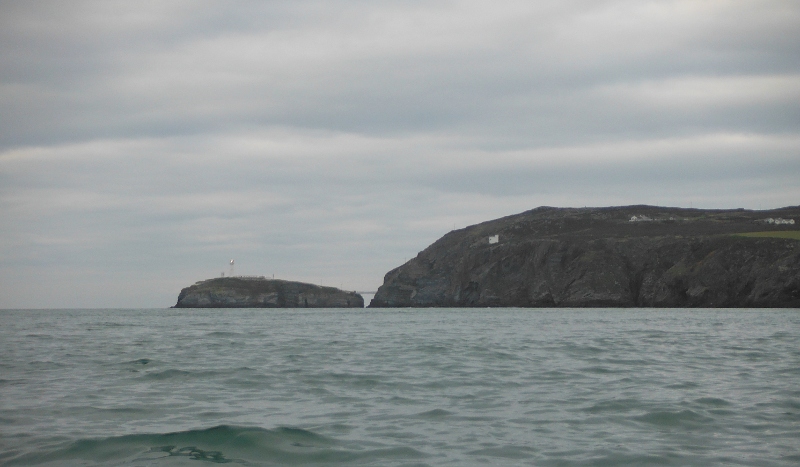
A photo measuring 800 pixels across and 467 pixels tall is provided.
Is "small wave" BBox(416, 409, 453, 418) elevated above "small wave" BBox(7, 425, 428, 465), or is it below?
below

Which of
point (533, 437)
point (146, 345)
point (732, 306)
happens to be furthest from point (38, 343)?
point (732, 306)

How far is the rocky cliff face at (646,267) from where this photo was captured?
135375 mm

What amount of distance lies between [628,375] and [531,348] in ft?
32.3

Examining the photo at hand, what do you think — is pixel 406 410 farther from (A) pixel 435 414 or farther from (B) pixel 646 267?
(B) pixel 646 267

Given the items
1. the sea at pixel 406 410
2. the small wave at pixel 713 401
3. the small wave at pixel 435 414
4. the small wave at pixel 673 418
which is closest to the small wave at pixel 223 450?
the sea at pixel 406 410

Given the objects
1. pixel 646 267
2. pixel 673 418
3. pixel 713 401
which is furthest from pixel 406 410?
pixel 646 267

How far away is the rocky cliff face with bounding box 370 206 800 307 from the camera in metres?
135

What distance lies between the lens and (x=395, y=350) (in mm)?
28734

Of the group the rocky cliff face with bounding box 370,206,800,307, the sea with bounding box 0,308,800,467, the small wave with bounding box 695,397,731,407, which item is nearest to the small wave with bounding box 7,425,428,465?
the sea with bounding box 0,308,800,467

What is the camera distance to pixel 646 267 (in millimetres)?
161250

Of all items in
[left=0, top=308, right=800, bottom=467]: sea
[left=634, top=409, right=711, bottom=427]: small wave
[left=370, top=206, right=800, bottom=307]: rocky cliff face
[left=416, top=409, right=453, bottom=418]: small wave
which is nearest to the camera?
[left=0, top=308, right=800, bottom=467]: sea

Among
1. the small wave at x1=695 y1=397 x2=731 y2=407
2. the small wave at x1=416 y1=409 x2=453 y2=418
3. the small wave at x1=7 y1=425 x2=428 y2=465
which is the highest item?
the small wave at x1=7 y1=425 x2=428 y2=465

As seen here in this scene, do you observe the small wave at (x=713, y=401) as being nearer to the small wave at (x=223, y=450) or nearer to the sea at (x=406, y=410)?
the sea at (x=406, y=410)

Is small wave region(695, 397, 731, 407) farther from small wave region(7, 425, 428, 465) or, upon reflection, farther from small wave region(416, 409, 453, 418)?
small wave region(7, 425, 428, 465)
